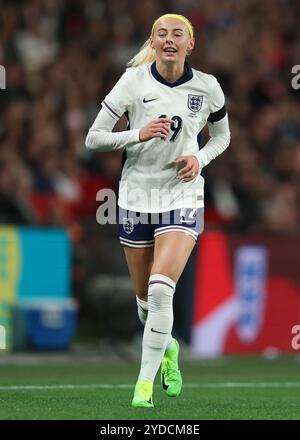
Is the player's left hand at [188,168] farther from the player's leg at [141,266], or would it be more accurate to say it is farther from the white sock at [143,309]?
the white sock at [143,309]

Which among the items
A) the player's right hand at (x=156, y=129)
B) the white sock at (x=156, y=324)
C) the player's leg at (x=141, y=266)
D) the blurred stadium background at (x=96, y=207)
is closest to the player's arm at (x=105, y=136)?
the player's right hand at (x=156, y=129)

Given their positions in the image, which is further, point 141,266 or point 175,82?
point 141,266

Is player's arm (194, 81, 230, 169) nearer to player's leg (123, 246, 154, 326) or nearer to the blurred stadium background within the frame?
player's leg (123, 246, 154, 326)

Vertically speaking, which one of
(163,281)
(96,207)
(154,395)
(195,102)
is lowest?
(154,395)

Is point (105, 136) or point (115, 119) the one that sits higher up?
point (115, 119)

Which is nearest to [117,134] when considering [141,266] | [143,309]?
[141,266]

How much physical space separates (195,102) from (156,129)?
521mm

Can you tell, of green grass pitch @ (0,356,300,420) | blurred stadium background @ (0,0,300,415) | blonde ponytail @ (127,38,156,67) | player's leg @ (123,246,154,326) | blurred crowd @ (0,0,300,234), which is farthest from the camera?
blurred crowd @ (0,0,300,234)

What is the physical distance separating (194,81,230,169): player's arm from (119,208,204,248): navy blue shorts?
341 millimetres

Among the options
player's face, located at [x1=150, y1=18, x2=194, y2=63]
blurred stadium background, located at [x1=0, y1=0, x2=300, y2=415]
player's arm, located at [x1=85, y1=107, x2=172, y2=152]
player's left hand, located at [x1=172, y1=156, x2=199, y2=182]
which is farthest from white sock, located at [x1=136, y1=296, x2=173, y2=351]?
blurred stadium background, located at [x1=0, y1=0, x2=300, y2=415]

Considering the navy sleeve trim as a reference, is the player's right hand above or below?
below

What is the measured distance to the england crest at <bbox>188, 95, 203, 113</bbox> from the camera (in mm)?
8375

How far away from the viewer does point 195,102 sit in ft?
27.6

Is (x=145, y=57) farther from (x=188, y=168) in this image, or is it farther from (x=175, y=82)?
(x=188, y=168)
